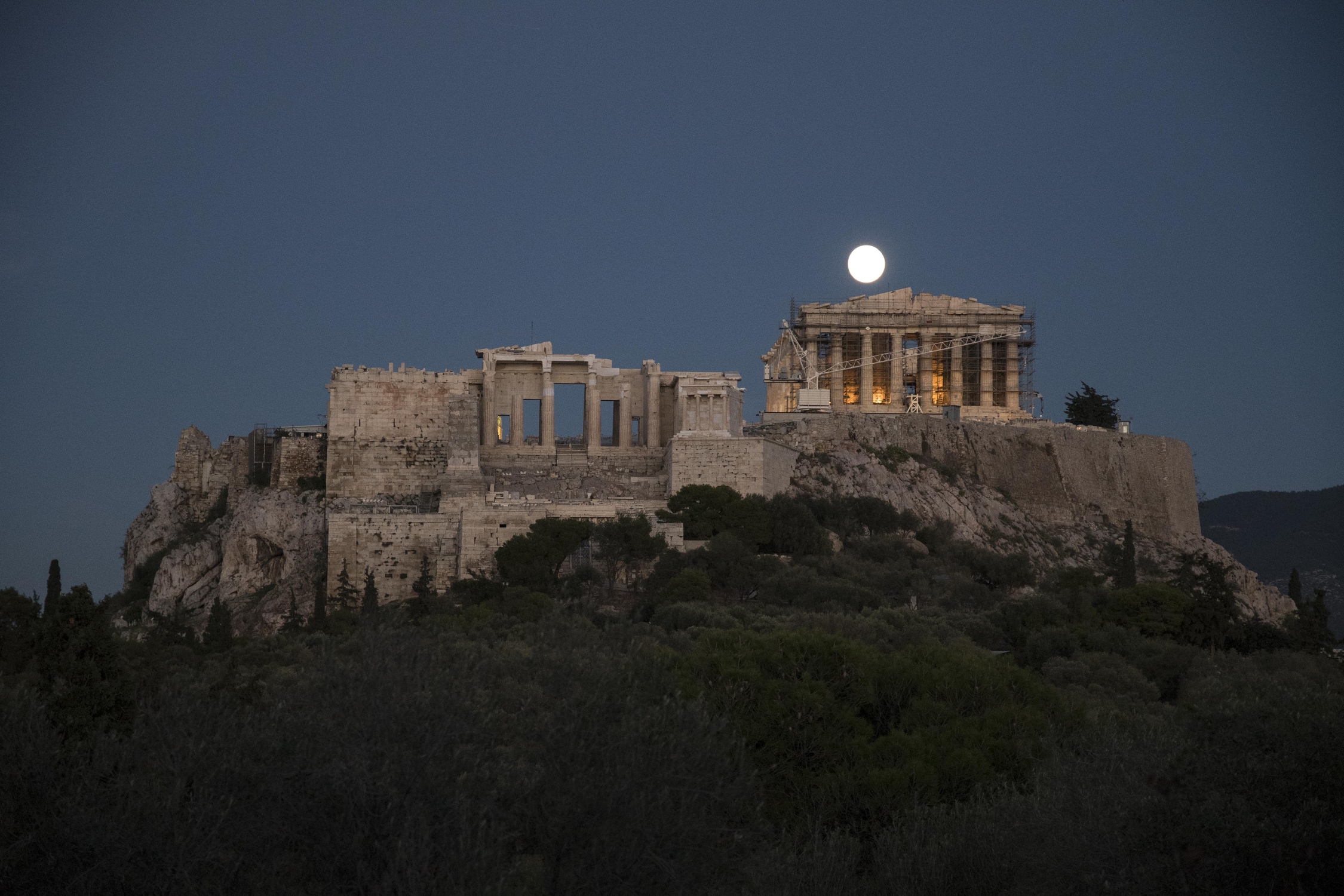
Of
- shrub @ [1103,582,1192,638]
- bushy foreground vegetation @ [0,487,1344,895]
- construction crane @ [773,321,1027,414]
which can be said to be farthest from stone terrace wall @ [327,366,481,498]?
construction crane @ [773,321,1027,414]

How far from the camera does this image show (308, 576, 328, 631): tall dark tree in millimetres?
30547

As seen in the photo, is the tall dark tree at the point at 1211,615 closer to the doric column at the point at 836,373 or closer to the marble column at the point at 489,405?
the marble column at the point at 489,405

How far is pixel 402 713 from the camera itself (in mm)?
11977

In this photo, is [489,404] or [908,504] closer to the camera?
[489,404]

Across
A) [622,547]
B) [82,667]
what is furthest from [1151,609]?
[82,667]

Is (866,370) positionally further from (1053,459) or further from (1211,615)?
(1211,615)

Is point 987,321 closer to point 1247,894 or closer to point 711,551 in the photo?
point 711,551

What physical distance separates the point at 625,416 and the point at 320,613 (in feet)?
43.3

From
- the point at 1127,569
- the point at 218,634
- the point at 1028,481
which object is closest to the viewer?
the point at 218,634

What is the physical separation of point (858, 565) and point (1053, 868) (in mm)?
23225

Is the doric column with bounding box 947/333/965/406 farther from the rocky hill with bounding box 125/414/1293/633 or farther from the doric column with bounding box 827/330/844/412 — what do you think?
the doric column with bounding box 827/330/844/412

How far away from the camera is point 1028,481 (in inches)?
1977

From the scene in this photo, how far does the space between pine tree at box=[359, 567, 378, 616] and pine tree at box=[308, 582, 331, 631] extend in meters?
0.86

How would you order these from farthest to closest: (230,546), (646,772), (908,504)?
(908,504), (230,546), (646,772)
